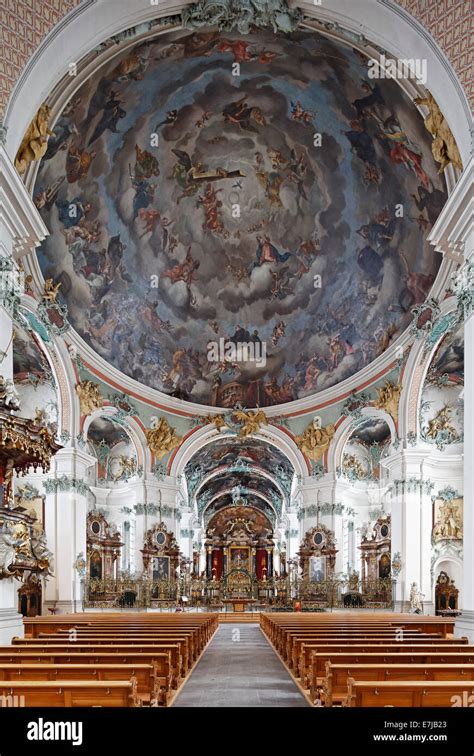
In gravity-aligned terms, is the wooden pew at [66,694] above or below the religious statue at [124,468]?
below

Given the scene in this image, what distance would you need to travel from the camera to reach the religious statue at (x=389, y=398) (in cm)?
2963

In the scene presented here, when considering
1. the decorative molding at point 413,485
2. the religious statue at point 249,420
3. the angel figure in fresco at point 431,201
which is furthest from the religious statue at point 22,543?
the religious statue at point 249,420

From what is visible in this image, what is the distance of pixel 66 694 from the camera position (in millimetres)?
7719

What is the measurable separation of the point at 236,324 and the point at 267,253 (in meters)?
3.60

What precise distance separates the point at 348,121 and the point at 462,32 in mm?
9815

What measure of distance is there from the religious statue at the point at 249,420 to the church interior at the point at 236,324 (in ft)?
0.34

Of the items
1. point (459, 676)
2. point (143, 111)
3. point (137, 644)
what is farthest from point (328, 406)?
point (459, 676)

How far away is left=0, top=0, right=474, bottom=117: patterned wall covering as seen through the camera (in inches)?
618

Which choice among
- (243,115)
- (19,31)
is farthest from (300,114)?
(19,31)

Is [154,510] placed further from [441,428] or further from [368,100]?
[368,100]

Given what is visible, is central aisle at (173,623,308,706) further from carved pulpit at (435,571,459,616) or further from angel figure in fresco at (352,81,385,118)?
angel figure in fresco at (352,81,385,118)

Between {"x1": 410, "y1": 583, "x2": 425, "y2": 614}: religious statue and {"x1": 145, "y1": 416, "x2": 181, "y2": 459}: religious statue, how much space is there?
39.5ft

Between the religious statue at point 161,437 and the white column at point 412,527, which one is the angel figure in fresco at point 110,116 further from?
the white column at point 412,527

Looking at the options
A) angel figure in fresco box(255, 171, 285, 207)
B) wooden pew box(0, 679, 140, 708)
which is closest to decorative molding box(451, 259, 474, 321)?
wooden pew box(0, 679, 140, 708)
